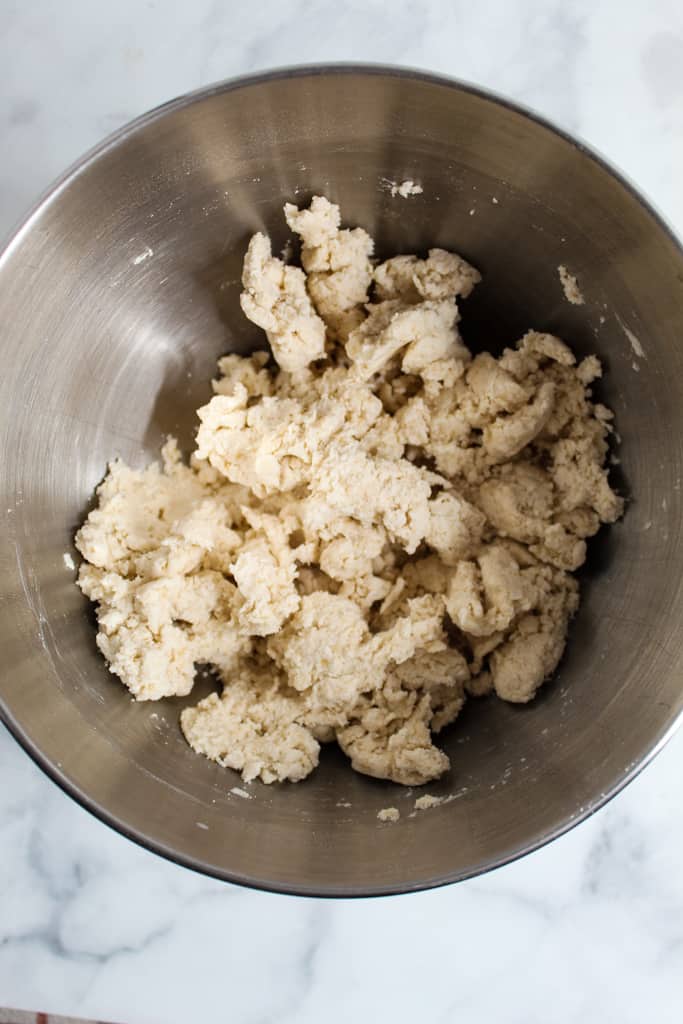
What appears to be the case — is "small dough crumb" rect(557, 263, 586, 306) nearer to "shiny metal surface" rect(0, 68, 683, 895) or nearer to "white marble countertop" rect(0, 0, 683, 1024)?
"shiny metal surface" rect(0, 68, 683, 895)

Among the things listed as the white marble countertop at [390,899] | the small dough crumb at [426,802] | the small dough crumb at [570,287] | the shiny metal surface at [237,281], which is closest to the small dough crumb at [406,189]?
the shiny metal surface at [237,281]

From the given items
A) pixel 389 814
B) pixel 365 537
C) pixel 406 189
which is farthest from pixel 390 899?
pixel 406 189

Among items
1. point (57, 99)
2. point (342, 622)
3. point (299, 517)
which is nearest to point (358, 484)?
point (299, 517)

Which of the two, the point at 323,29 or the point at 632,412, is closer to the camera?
the point at 632,412

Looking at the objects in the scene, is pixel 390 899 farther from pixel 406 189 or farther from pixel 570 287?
pixel 406 189

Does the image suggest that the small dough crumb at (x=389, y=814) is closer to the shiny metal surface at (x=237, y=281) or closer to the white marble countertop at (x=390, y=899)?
the shiny metal surface at (x=237, y=281)

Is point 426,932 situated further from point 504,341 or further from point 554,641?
point 504,341

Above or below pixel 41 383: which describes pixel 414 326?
above
